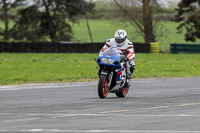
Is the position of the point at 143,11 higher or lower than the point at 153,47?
higher

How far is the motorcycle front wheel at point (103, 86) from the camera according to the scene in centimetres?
1256

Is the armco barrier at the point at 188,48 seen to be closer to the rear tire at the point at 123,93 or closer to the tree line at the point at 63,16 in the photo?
the tree line at the point at 63,16

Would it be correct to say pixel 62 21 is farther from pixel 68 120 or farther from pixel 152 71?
pixel 68 120

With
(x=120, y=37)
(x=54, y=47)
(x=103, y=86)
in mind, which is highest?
(x=120, y=37)

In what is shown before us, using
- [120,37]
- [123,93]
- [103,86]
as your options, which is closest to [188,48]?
[123,93]

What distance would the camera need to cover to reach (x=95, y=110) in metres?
10.8

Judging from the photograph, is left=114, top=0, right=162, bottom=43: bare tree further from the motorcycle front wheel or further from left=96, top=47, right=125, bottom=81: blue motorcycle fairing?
the motorcycle front wheel

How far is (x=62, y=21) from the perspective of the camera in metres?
50.5

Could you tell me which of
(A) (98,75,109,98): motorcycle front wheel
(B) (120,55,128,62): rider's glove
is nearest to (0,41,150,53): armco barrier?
(B) (120,55,128,62): rider's glove

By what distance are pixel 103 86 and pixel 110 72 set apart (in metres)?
0.43

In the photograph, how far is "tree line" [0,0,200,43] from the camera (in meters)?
47.3

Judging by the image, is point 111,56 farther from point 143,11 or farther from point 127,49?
point 143,11

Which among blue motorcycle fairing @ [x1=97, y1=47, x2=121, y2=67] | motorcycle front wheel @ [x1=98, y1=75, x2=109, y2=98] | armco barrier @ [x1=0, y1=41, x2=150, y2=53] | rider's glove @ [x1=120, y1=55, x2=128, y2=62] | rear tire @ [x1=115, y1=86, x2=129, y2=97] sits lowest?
armco barrier @ [x1=0, y1=41, x2=150, y2=53]

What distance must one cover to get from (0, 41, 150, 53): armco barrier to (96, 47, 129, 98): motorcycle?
84.3ft
